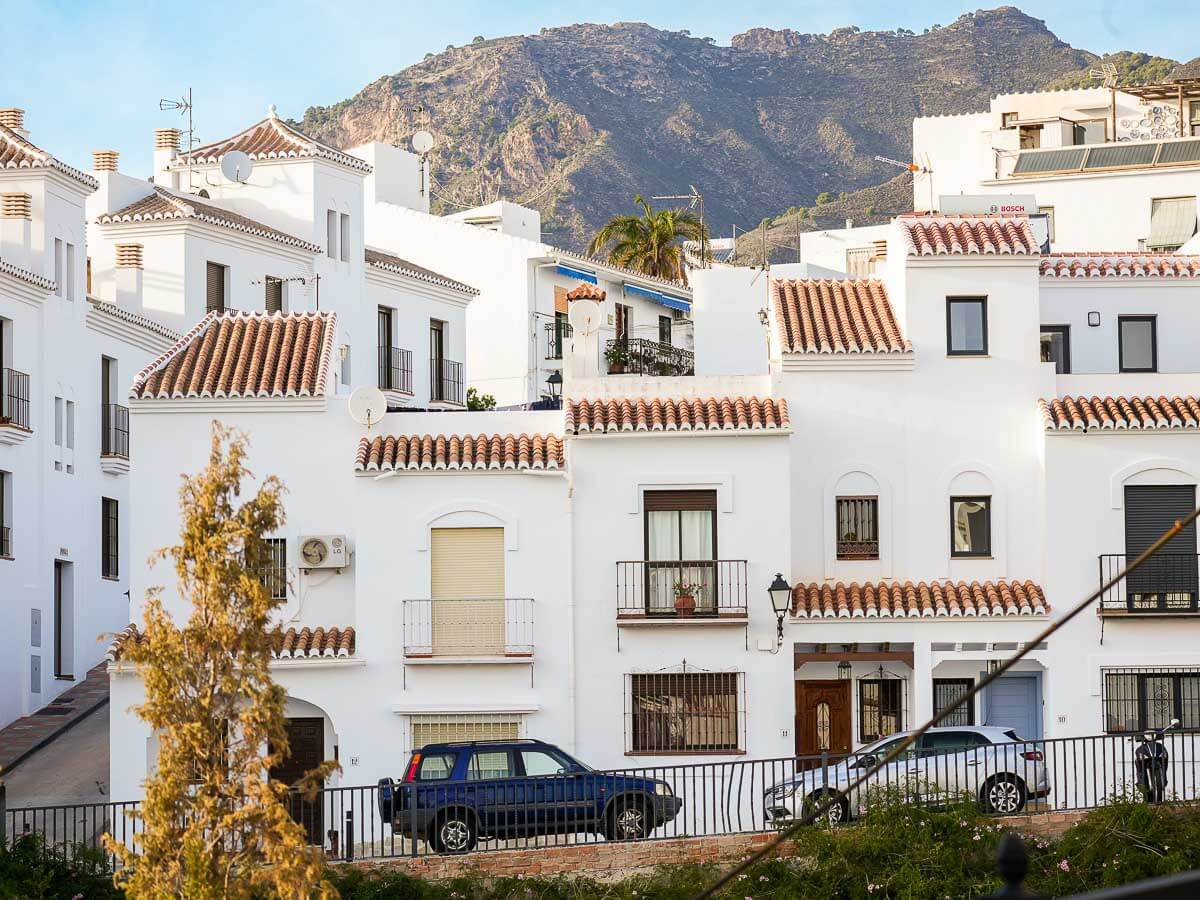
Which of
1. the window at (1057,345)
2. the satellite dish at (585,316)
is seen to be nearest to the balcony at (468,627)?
the satellite dish at (585,316)

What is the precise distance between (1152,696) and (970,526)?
3782 millimetres

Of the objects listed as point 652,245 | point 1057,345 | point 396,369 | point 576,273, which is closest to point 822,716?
point 1057,345

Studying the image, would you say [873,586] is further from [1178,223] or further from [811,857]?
[1178,223]

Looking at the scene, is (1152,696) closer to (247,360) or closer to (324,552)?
(324,552)

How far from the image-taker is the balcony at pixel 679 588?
29.2 m

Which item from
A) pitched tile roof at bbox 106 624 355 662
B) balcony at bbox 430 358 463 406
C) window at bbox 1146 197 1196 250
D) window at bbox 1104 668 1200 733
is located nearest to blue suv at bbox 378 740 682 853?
pitched tile roof at bbox 106 624 355 662

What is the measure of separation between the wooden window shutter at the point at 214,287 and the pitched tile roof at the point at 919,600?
21.1 m

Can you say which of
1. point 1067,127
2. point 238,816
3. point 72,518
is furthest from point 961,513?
point 1067,127

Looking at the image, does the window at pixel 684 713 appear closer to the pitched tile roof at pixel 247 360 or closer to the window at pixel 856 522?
the window at pixel 856 522

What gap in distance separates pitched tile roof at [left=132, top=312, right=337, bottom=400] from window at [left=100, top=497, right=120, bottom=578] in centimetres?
1139

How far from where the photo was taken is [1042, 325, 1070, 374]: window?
3281cm

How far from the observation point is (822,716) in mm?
30375

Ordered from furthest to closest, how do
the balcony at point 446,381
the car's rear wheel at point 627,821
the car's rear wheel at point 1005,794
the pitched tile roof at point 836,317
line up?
the balcony at point 446,381
the pitched tile roof at point 836,317
the car's rear wheel at point 1005,794
the car's rear wheel at point 627,821

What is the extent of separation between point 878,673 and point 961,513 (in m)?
2.86
